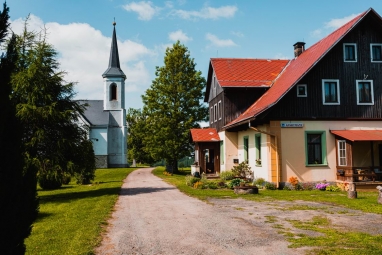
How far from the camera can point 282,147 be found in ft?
63.3

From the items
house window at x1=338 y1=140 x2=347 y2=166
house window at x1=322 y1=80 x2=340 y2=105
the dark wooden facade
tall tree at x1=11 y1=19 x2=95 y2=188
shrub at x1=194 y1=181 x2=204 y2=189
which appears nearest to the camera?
tall tree at x1=11 y1=19 x2=95 y2=188

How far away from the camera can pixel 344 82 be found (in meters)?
20.1

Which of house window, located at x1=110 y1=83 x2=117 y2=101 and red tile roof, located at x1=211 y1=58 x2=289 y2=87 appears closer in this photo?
red tile roof, located at x1=211 y1=58 x2=289 y2=87

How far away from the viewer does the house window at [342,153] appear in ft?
63.2

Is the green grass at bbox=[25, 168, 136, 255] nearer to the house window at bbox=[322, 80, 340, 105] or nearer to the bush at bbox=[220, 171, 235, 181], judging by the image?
the bush at bbox=[220, 171, 235, 181]

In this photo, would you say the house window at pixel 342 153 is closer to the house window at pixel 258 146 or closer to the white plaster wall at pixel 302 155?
the white plaster wall at pixel 302 155

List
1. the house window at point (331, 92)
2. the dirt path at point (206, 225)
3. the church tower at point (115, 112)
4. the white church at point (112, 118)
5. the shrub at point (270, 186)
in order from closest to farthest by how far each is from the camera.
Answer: the dirt path at point (206, 225), the shrub at point (270, 186), the house window at point (331, 92), the white church at point (112, 118), the church tower at point (115, 112)

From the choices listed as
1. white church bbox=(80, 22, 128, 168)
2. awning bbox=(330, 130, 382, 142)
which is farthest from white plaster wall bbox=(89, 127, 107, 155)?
awning bbox=(330, 130, 382, 142)

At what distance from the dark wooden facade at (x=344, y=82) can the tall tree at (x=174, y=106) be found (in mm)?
17384

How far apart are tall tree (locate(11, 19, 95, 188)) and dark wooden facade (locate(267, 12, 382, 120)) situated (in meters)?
10.9

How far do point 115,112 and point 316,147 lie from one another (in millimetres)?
39686

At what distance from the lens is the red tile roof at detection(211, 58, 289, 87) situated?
25.5 metres

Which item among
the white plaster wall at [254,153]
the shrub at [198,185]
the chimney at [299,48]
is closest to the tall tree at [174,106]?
the white plaster wall at [254,153]

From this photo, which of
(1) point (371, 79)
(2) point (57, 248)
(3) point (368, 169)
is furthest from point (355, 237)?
(1) point (371, 79)
